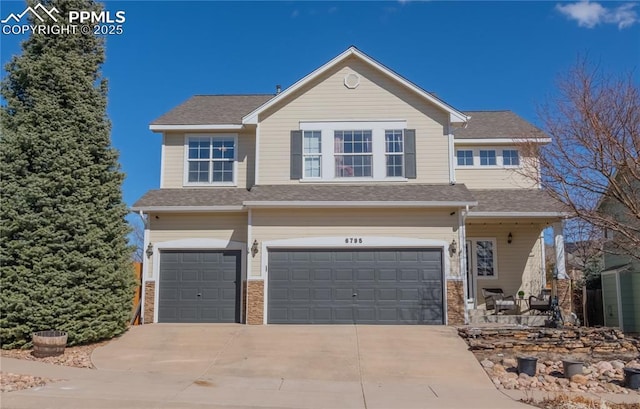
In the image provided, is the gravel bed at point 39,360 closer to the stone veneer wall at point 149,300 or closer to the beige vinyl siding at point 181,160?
the stone veneer wall at point 149,300

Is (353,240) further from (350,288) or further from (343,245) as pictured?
(350,288)

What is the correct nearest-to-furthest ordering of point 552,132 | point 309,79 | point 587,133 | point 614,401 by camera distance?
1. point 614,401
2. point 587,133
3. point 552,132
4. point 309,79

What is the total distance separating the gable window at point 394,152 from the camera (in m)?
16.0

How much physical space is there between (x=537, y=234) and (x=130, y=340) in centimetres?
1265

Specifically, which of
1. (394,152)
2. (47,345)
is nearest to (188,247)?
(47,345)

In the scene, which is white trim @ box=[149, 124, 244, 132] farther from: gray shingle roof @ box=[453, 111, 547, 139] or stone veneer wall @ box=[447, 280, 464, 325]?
stone veneer wall @ box=[447, 280, 464, 325]

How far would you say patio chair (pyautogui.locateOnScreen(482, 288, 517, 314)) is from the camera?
1557 centimetres

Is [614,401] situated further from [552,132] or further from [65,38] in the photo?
[65,38]

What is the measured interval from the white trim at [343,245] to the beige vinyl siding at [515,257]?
304 centimetres

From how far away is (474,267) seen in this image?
17344 mm

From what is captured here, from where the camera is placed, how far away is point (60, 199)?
476 inches

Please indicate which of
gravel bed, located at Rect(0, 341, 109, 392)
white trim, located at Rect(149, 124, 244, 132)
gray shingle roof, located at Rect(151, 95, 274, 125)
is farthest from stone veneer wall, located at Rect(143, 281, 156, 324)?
gray shingle roof, located at Rect(151, 95, 274, 125)

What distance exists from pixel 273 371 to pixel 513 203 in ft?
31.4

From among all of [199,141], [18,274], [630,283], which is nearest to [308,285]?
[199,141]
